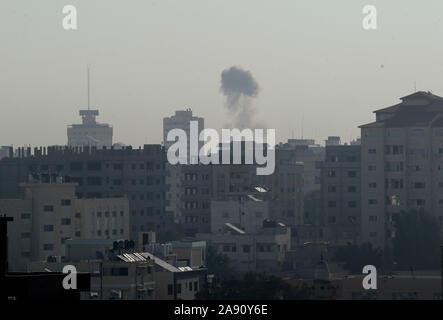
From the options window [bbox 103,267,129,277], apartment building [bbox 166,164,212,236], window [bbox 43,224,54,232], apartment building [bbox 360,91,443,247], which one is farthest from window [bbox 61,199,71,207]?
window [bbox 103,267,129,277]

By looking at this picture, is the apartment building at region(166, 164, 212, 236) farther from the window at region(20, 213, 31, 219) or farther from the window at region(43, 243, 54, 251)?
the window at region(20, 213, 31, 219)

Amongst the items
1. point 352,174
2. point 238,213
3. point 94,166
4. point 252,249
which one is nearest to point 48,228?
point 252,249

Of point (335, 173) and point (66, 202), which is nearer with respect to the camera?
point (66, 202)

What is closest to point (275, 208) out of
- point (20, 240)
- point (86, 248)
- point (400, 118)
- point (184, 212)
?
point (184, 212)

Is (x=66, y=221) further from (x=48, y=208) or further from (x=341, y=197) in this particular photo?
(x=341, y=197)

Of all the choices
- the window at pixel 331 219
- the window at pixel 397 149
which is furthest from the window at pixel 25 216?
the window at pixel 331 219

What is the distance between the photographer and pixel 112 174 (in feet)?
616

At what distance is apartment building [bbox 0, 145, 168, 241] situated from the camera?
598 ft

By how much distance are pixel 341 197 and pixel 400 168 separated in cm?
2183

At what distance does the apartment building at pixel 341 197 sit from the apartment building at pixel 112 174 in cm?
1767

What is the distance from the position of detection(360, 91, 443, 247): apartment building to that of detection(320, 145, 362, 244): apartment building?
11962mm

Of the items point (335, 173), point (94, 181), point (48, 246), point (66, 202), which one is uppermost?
point (335, 173)
